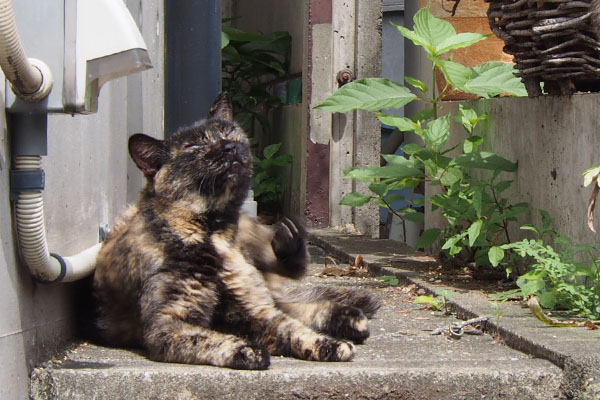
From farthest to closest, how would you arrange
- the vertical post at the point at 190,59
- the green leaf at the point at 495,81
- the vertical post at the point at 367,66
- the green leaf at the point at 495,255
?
the vertical post at the point at 367,66, the green leaf at the point at 495,81, the vertical post at the point at 190,59, the green leaf at the point at 495,255

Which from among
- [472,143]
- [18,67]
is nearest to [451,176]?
A: [472,143]

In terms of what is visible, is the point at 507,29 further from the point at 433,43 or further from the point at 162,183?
the point at 162,183

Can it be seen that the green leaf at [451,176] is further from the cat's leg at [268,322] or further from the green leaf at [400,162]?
the cat's leg at [268,322]

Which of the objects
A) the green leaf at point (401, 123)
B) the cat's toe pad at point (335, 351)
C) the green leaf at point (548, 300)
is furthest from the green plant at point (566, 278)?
the green leaf at point (401, 123)

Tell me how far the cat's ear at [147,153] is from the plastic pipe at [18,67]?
686 millimetres

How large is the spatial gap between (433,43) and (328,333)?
1932 millimetres

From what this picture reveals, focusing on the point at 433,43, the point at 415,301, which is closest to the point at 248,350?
the point at 415,301

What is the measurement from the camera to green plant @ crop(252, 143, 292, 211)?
8406 mm

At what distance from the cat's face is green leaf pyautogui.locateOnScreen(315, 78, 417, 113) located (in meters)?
1.21

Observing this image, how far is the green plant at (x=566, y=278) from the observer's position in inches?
135

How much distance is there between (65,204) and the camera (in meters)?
3.17

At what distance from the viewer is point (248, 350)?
2.88 metres

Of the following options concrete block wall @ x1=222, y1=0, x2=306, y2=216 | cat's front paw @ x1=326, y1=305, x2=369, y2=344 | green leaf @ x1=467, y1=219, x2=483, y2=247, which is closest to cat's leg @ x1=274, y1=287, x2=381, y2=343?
cat's front paw @ x1=326, y1=305, x2=369, y2=344

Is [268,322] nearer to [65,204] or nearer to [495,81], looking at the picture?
[65,204]
